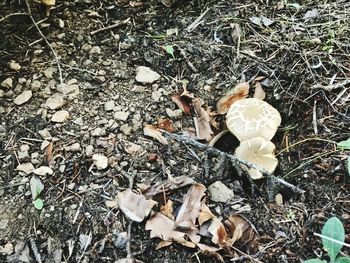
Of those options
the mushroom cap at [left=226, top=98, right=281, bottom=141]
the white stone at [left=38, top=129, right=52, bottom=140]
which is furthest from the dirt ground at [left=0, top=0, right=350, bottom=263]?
the mushroom cap at [left=226, top=98, right=281, bottom=141]

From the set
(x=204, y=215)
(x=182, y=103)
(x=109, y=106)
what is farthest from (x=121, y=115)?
(x=204, y=215)

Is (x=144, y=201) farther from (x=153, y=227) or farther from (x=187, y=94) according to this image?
(x=187, y=94)

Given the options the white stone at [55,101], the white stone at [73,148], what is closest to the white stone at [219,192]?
the white stone at [73,148]

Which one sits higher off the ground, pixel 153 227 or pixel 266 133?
pixel 266 133

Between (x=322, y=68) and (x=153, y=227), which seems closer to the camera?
(x=153, y=227)

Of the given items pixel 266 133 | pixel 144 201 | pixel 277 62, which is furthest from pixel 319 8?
pixel 144 201

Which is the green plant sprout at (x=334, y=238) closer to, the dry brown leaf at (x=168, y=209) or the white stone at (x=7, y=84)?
the dry brown leaf at (x=168, y=209)

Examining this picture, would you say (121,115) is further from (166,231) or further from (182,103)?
(166,231)
